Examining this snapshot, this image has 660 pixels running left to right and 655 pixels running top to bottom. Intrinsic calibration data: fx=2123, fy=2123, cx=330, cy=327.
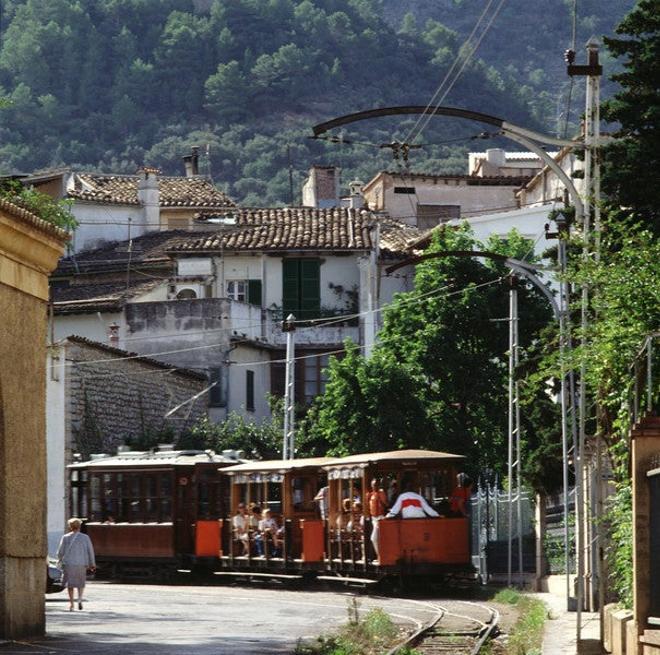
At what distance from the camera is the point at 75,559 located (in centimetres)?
3083

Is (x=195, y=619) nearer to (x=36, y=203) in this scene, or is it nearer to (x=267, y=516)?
(x=36, y=203)

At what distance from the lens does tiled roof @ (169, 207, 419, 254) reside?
65.7m

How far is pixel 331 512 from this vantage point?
38.7m

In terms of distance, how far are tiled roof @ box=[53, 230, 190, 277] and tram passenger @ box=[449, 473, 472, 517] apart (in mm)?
29982

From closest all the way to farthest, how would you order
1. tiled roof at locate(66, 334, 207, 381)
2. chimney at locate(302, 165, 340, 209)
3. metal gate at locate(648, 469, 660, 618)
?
metal gate at locate(648, 469, 660, 618) → tiled roof at locate(66, 334, 207, 381) → chimney at locate(302, 165, 340, 209)

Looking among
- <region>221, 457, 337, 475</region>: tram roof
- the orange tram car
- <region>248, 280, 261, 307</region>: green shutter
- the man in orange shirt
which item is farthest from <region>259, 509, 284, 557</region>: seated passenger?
<region>248, 280, 261, 307</region>: green shutter

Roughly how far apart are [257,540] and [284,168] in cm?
10896

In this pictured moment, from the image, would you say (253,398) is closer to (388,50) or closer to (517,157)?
(517,157)

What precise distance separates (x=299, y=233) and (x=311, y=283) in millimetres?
1960

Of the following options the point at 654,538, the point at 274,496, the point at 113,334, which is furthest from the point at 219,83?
the point at 654,538

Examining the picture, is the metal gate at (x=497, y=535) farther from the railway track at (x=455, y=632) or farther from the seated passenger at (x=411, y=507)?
the railway track at (x=455, y=632)

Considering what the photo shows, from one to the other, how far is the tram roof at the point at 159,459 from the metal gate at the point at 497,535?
5.21 meters

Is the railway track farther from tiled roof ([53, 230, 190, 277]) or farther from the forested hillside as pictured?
the forested hillside

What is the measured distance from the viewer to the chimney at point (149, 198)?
75625 millimetres
